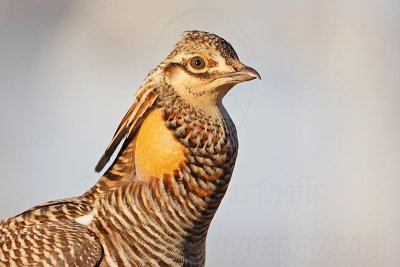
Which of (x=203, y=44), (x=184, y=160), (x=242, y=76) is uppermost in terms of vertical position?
(x=203, y=44)

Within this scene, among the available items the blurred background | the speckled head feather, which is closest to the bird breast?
the speckled head feather

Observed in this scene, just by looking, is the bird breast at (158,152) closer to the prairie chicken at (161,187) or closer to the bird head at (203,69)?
the prairie chicken at (161,187)

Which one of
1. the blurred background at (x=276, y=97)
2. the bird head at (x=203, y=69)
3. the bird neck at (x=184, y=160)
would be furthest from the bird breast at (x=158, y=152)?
the blurred background at (x=276, y=97)

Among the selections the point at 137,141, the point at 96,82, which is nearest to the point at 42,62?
the point at 96,82

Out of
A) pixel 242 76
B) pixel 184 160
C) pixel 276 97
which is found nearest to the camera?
pixel 242 76

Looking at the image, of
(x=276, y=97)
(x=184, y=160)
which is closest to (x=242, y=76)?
(x=184, y=160)

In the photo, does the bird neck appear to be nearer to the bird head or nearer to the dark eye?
the bird head

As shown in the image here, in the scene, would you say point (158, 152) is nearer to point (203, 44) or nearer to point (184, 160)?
point (184, 160)
